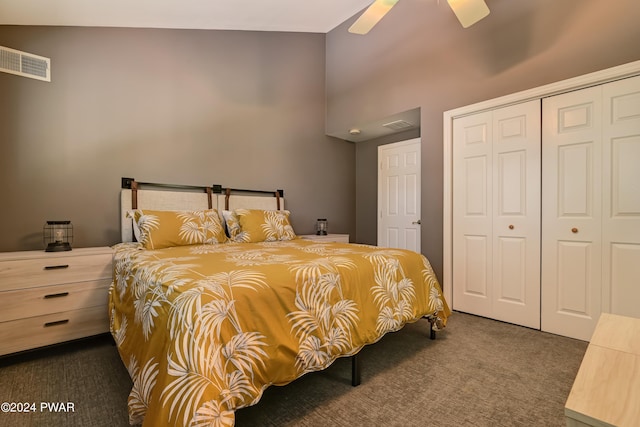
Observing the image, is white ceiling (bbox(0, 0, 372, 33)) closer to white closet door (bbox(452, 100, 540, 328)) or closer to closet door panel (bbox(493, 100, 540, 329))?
white closet door (bbox(452, 100, 540, 328))

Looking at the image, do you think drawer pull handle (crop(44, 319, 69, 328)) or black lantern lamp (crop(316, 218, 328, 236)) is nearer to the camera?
drawer pull handle (crop(44, 319, 69, 328))

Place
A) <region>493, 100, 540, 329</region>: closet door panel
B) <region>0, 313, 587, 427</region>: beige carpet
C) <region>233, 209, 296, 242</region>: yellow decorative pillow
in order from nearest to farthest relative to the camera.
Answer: <region>0, 313, 587, 427</region>: beige carpet
<region>493, 100, 540, 329</region>: closet door panel
<region>233, 209, 296, 242</region>: yellow decorative pillow

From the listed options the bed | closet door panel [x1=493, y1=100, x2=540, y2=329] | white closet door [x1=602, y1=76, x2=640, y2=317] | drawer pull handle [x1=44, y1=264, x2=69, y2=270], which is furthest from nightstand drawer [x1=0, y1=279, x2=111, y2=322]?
white closet door [x1=602, y1=76, x2=640, y2=317]

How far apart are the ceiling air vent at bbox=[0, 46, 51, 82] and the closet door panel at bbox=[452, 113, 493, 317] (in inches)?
148

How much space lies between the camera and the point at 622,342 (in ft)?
3.20

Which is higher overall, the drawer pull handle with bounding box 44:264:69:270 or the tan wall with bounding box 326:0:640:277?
the tan wall with bounding box 326:0:640:277

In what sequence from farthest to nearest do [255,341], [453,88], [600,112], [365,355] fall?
[453,88] < [600,112] < [365,355] < [255,341]

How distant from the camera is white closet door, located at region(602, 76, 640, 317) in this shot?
2129 mm

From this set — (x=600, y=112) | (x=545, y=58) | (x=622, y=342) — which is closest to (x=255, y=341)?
(x=622, y=342)

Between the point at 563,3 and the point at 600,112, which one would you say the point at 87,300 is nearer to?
the point at 600,112

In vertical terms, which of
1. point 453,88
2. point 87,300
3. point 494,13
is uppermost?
point 494,13

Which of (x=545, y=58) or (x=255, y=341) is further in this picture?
(x=545, y=58)

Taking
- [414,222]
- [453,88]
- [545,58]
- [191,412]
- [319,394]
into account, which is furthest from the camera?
[414,222]

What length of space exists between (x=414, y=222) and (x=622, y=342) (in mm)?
→ 3075
